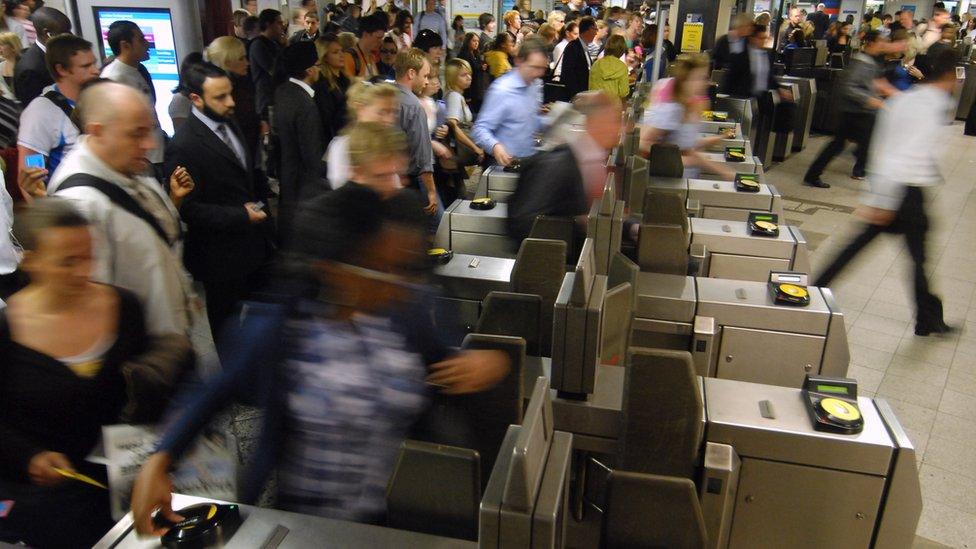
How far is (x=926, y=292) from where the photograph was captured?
4.23 meters

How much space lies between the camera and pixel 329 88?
454 centimetres

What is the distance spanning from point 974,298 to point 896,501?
378cm

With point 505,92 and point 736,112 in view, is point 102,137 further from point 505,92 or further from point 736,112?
point 736,112

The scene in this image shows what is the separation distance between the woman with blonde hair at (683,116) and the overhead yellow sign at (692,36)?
4.74 meters

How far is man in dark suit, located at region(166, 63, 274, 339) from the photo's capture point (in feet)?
9.26

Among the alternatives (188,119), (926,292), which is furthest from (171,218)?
(926,292)

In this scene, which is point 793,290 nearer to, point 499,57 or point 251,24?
point 251,24

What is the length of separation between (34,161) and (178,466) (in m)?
2.36

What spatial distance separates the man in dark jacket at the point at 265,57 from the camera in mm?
5367

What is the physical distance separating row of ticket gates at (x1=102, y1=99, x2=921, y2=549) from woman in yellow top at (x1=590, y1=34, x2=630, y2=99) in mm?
3346

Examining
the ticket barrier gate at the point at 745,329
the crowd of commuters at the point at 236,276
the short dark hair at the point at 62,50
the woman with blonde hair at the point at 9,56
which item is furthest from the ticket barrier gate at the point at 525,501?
the woman with blonde hair at the point at 9,56

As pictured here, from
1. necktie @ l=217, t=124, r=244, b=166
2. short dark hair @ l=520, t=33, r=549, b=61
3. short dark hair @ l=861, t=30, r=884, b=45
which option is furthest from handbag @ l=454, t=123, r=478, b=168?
short dark hair @ l=861, t=30, r=884, b=45

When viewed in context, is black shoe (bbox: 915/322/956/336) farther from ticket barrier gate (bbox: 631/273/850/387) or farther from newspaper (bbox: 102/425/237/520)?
newspaper (bbox: 102/425/237/520)

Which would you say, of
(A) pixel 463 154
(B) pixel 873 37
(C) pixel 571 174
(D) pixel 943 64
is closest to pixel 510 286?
(C) pixel 571 174
